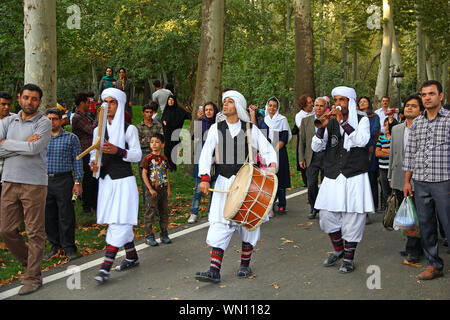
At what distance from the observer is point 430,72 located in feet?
148

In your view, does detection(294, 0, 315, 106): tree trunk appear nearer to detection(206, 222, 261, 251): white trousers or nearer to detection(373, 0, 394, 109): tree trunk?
detection(206, 222, 261, 251): white trousers

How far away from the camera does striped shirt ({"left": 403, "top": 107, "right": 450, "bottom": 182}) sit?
253 inches

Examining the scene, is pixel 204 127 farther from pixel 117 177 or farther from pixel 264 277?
pixel 264 277

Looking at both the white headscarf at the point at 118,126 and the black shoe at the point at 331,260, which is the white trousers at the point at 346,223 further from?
the white headscarf at the point at 118,126

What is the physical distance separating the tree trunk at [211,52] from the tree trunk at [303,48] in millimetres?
5297

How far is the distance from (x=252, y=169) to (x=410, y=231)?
242cm

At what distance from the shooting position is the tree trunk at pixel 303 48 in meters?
18.2

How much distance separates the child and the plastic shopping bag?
339 centimetres

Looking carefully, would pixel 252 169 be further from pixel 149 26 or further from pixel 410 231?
pixel 149 26

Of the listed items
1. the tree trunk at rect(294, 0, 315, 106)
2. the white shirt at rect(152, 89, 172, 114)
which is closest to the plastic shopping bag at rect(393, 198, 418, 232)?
the white shirt at rect(152, 89, 172, 114)

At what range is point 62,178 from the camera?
7.62m

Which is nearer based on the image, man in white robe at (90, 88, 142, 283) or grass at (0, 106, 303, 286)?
man in white robe at (90, 88, 142, 283)

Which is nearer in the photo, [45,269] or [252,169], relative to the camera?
[252,169]
